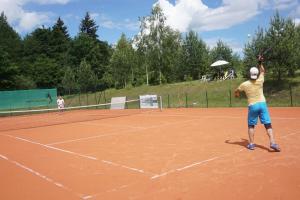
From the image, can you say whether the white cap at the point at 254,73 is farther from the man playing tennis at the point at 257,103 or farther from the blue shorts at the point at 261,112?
the blue shorts at the point at 261,112

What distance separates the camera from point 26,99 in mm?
42688

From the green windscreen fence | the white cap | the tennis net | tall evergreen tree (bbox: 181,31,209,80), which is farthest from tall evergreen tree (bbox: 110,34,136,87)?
the white cap

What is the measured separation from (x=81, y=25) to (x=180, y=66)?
51.3 m

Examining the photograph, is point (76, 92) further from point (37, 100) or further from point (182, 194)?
point (182, 194)

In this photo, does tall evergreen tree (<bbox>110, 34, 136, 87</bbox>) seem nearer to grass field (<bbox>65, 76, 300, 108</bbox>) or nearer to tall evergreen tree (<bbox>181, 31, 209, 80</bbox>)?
grass field (<bbox>65, 76, 300, 108</bbox>)

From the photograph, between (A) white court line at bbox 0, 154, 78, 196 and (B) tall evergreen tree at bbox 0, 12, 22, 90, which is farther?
(B) tall evergreen tree at bbox 0, 12, 22, 90

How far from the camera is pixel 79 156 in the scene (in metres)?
9.44

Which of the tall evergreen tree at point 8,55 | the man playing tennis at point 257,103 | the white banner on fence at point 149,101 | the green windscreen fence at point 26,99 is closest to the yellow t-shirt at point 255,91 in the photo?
the man playing tennis at point 257,103

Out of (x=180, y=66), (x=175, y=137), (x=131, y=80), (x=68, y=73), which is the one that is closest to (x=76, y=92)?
(x=68, y=73)

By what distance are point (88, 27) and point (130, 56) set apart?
39.4 m

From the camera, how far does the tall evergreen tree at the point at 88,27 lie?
9019 cm

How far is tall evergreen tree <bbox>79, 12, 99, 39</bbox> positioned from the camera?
90188 mm

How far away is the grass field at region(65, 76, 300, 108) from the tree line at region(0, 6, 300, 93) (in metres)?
1.49

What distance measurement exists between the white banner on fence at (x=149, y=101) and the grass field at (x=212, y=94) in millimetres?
1558
